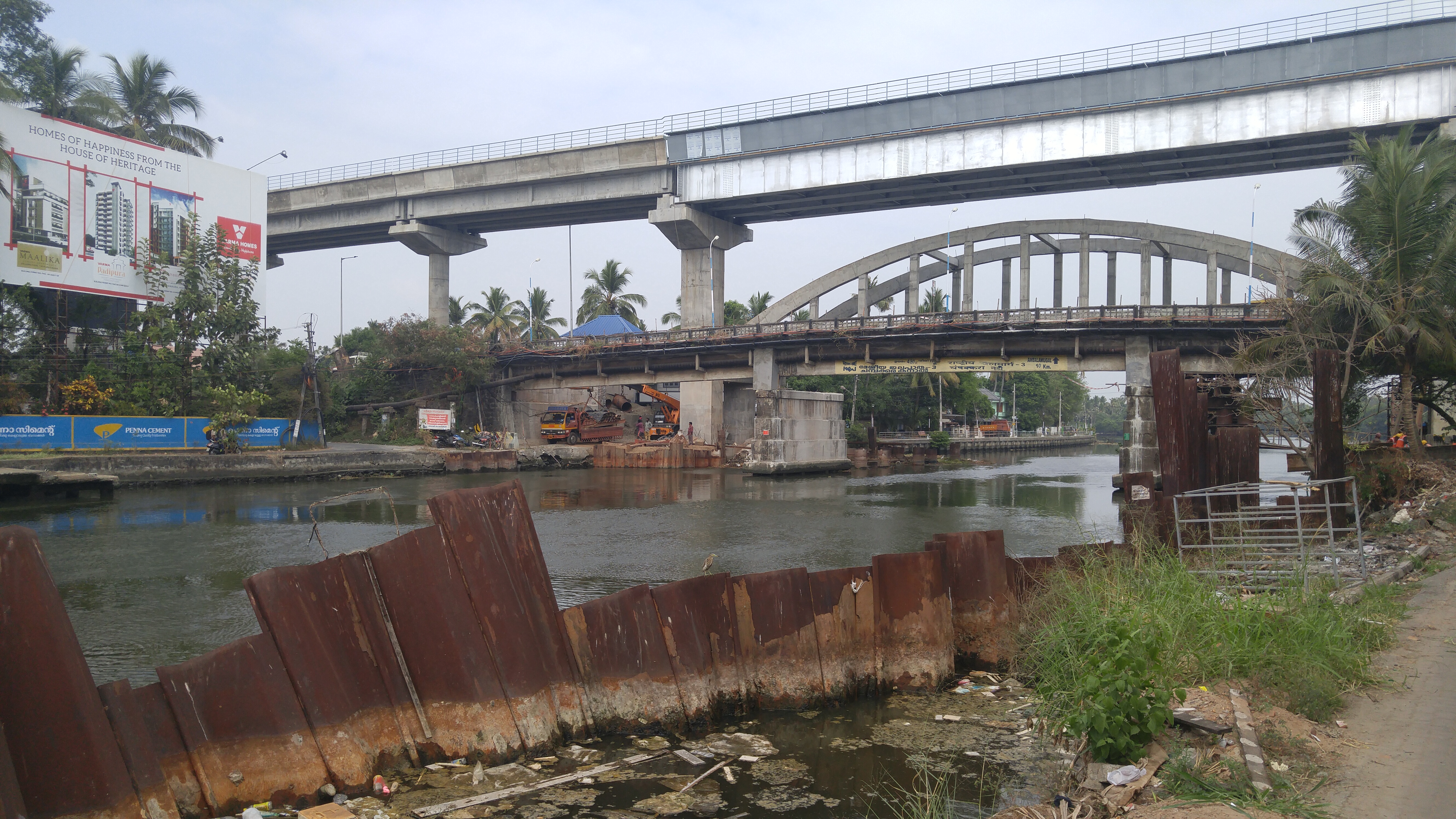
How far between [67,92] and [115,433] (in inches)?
897

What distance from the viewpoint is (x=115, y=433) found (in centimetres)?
3388

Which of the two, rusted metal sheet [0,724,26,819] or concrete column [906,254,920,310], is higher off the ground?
concrete column [906,254,920,310]

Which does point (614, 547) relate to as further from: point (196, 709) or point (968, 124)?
point (968, 124)

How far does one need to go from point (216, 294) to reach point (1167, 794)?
4719 centimetres

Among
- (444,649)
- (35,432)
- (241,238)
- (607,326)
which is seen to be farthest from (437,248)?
(444,649)

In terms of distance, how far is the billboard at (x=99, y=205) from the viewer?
3622 cm

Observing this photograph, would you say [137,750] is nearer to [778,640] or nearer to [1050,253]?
[778,640]

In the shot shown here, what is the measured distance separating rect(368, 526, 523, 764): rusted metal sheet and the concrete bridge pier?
5613cm

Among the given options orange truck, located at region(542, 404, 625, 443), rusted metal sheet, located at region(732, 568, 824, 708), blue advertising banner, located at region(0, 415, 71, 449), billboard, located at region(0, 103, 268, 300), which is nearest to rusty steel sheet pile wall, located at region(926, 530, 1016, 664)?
rusted metal sheet, located at region(732, 568, 824, 708)

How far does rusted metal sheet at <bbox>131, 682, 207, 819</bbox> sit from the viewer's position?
17.6 ft

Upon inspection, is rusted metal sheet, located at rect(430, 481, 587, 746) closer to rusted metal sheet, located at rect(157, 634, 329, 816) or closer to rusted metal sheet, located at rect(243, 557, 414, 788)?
rusted metal sheet, located at rect(243, 557, 414, 788)

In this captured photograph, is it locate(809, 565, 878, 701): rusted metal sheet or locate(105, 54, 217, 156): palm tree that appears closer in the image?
locate(809, 565, 878, 701): rusted metal sheet

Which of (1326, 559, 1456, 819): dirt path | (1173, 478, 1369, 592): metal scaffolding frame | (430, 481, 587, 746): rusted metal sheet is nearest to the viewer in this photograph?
(1326, 559, 1456, 819): dirt path

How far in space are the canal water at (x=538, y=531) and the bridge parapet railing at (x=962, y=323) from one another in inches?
327
